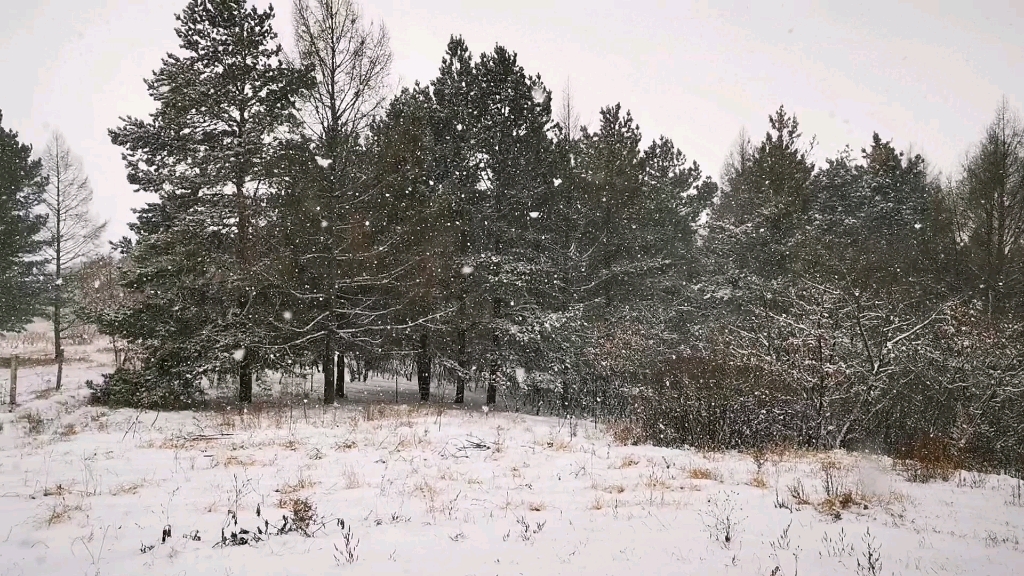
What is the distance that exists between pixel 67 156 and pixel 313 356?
21.9m

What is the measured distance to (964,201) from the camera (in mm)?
19859

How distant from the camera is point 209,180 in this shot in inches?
535

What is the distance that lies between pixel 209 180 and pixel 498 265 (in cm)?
870

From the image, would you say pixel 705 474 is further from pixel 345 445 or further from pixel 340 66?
pixel 340 66

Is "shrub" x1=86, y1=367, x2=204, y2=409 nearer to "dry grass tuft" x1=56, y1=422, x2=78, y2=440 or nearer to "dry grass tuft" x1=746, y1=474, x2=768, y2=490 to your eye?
"dry grass tuft" x1=56, y1=422, x2=78, y2=440

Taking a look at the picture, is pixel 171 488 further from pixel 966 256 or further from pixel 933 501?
pixel 966 256

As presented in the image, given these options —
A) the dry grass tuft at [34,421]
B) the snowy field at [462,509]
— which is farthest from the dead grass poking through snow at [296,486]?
the dry grass tuft at [34,421]

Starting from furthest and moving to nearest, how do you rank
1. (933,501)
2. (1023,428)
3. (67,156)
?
1. (67,156)
2. (1023,428)
3. (933,501)

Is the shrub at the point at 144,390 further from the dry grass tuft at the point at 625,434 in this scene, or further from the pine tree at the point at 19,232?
the pine tree at the point at 19,232

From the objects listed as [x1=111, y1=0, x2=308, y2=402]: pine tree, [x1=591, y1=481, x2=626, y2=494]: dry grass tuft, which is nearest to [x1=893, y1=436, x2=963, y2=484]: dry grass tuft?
[x1=591, y1=481, x2=626, y2=494]: dry grass tuft

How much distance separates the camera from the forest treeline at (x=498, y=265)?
11.4 meters

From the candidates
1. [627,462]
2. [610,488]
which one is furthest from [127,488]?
[627,462]

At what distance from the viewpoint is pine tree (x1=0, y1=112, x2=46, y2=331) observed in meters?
23.1

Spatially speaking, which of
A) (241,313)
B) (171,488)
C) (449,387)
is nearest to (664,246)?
(449,387)
